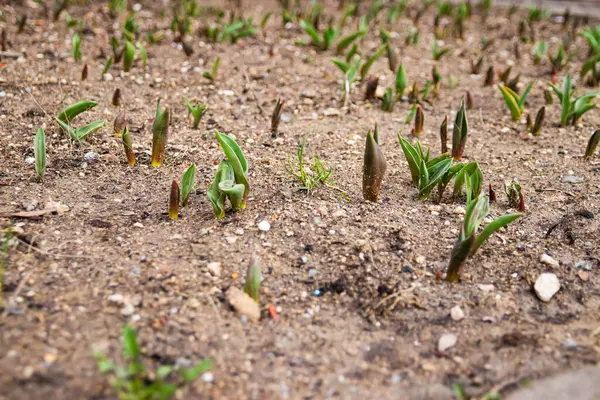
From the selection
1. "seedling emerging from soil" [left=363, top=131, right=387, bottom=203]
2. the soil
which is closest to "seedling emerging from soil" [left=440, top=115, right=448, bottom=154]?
the soil

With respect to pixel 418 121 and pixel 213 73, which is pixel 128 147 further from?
pixel 418 121

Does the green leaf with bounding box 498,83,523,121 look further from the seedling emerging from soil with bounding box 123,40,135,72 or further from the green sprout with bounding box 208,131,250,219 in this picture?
the seedling emerging from soil with bounding box 123,40,135,72

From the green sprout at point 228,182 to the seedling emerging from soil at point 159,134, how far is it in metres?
0.41

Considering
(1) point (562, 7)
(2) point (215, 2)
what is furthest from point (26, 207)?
(1) point (562, 7)

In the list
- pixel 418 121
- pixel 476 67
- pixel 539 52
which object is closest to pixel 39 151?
pixel 418 121

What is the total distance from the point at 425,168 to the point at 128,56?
227 cm

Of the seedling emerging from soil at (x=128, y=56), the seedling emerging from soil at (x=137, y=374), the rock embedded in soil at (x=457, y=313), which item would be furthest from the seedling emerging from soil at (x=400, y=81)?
the seedling emerging from soil at (x=137, y=374)

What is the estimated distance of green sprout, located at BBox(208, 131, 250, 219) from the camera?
2598 mm

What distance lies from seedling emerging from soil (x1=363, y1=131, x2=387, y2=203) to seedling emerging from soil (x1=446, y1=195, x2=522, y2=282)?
48cm

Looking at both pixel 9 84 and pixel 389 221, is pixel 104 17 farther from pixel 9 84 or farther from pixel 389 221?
pixel 389 221

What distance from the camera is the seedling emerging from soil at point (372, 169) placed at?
2678 millimetres

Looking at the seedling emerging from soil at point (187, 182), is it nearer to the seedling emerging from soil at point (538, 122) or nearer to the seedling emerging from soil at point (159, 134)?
the seedling emerging from soil at point (159, 134)

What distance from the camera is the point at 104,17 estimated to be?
521cm

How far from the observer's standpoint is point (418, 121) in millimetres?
3631
